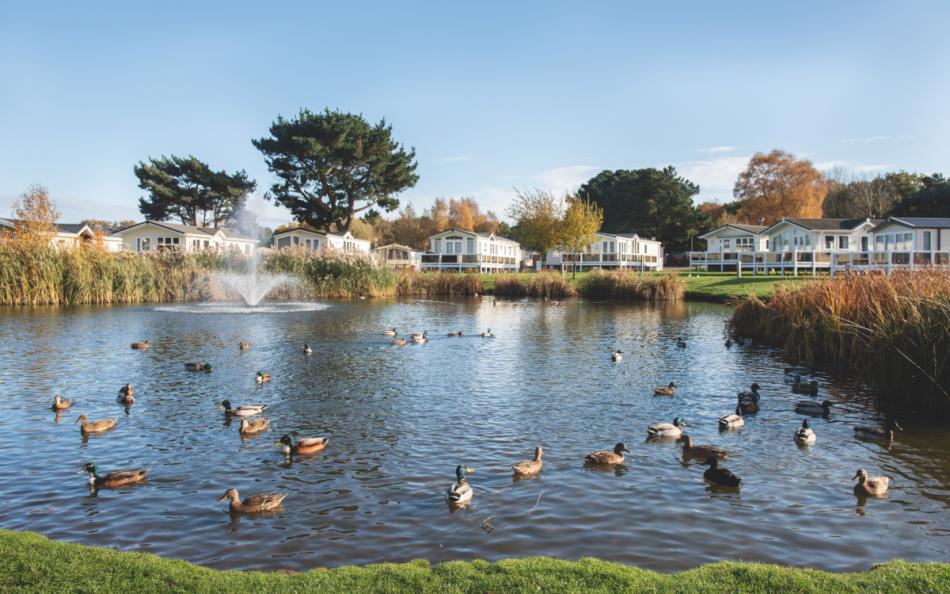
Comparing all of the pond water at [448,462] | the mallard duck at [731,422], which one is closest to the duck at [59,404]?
the pond water at [448,462]

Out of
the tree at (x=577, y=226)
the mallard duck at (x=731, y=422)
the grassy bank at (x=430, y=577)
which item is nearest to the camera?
the grassy bank at (x=430, y=577)

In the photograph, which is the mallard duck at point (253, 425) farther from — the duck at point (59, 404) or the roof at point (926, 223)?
the roof at point (926, 223)

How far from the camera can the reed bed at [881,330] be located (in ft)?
49.8

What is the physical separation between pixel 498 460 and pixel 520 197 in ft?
211

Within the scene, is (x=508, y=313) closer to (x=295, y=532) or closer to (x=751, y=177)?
(x=295, y=532)

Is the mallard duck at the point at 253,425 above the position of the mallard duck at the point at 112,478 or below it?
above

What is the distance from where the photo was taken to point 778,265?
6456 cm

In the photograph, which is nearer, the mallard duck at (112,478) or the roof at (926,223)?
the mallard duck at (112,478)

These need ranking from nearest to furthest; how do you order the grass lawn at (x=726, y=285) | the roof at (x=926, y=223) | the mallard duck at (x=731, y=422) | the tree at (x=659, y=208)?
1. the mallard duck at (x=731, y=422)
2. the grass lawn at (x=726, y=285)
3. the roof at (x=926, y=223)
4. the tree at (x=659, y=208)

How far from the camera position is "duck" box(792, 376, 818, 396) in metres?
17.5

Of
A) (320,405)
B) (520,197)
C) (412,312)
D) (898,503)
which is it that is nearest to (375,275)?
(412,312)

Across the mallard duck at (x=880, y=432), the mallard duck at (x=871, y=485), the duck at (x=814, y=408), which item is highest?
the duck at (x=814, y=408)

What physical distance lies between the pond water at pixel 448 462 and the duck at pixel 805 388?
0.45m

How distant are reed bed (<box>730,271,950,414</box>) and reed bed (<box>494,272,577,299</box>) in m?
30.6
